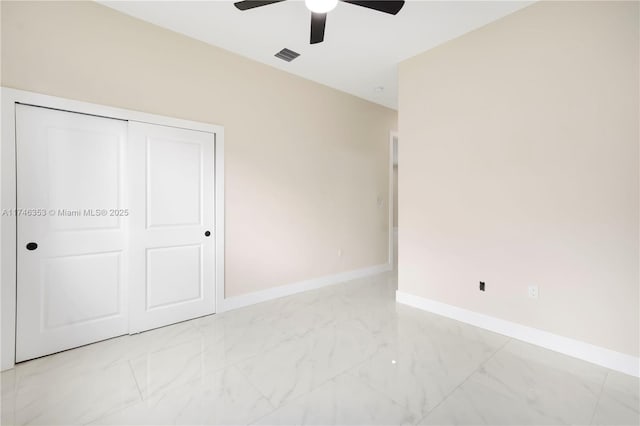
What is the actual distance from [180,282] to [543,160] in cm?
357

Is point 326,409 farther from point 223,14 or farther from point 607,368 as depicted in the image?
point 223,14

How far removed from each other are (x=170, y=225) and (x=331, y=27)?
8.25ft

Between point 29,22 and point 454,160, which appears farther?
point 454,160

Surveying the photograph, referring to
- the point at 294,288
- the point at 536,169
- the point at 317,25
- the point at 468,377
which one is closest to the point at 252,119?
the point at 317,25

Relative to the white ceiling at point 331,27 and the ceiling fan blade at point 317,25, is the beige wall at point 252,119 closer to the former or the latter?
the white ceiling at point 331,27

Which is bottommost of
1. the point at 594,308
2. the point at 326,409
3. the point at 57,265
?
the point at 326,409

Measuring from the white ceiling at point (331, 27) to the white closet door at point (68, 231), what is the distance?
1.16m

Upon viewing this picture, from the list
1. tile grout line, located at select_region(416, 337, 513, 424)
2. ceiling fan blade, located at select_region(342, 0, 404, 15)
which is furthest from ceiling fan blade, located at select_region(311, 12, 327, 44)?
tile grout line, located at select_region(416, 337, 513, 424)

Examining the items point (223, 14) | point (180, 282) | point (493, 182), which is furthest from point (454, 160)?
point (180, 282)

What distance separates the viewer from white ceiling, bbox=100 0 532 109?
2455mm

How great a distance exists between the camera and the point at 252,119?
339cm

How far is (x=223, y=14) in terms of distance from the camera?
8.38 ft

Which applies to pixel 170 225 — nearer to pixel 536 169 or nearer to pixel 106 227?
pixel 106 227

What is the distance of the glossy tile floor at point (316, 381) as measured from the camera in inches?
64.2
